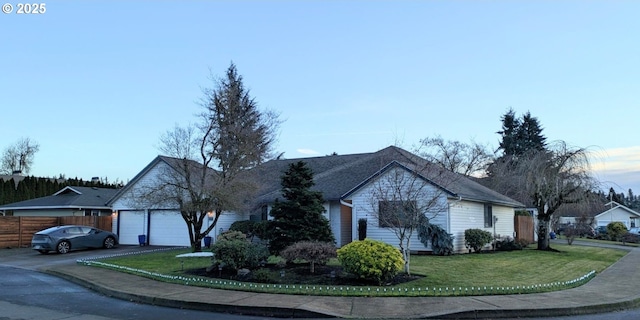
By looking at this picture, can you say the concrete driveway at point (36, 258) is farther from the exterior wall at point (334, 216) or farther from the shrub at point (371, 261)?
the shrub at point (371, 261)

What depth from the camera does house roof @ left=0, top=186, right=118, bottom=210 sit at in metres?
32.1

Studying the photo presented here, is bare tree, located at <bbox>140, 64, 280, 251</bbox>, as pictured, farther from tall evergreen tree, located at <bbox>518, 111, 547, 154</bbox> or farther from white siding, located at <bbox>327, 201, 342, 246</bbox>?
tall evergreen tree, located at <bbox>518, 111, 547, 154</bbox>

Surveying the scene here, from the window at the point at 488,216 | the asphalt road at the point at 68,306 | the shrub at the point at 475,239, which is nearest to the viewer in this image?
the asphalt road at the point at 68,306

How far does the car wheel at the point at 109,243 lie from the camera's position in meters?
26.4

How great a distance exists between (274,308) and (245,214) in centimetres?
1824

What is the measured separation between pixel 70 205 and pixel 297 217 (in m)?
21.9

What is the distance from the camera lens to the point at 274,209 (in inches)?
642

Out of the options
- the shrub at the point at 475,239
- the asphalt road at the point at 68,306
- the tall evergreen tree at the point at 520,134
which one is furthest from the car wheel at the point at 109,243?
the tall evergreen tree at the point at 520,134

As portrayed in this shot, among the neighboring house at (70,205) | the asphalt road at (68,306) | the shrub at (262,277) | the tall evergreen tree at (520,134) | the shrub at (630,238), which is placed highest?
the tall evergreen tree at (520,134)

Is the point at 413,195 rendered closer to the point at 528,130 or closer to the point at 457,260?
the point at 457,260

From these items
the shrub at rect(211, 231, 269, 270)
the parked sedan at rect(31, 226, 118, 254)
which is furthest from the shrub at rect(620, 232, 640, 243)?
the parked sedan at rect(31, 226, 118, 254)

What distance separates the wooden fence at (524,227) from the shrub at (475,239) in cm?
908

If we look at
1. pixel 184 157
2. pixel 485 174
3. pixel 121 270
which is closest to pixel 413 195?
pixel 121 270

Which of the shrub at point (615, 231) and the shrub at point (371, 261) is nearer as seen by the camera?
the shrub at point (371, 261)
